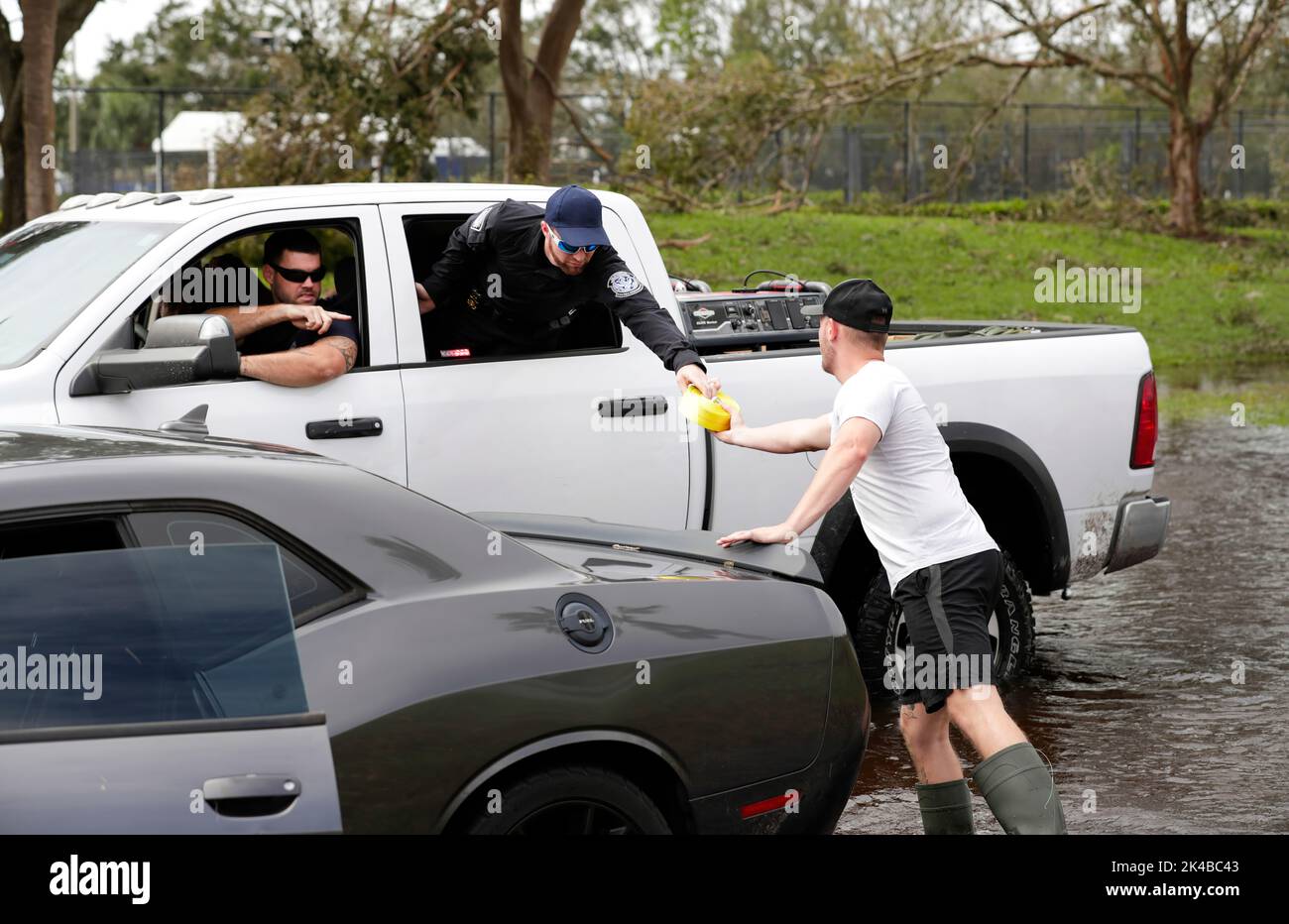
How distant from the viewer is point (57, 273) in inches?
215

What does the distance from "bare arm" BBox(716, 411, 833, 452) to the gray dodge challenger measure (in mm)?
857

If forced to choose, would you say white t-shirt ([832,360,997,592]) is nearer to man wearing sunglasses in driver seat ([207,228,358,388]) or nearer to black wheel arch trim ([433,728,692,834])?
black wheel arch trim ([433,728,692,834])

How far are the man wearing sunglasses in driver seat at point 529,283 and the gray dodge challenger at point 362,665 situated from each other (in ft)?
5.77

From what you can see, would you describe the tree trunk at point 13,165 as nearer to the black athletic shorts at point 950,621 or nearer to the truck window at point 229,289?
the truck window at point 229,289

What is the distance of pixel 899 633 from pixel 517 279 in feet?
6.60

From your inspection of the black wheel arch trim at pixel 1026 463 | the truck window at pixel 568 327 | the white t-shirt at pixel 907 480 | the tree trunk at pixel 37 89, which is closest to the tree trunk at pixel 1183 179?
the tree trunk at pixel 37 89

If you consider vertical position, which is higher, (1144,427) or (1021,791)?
(1144,427)

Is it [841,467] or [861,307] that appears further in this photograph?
[861,307]

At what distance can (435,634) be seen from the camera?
10.9ft

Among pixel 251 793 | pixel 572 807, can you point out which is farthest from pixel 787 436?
pixel 251 793

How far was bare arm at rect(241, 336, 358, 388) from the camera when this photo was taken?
17.5ft

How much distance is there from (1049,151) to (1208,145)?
562cm

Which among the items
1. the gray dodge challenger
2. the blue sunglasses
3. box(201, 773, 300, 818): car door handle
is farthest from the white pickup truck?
box(201, 773, 300, 818): car door handle

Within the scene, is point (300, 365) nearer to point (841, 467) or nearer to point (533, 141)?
point (841, 467)
